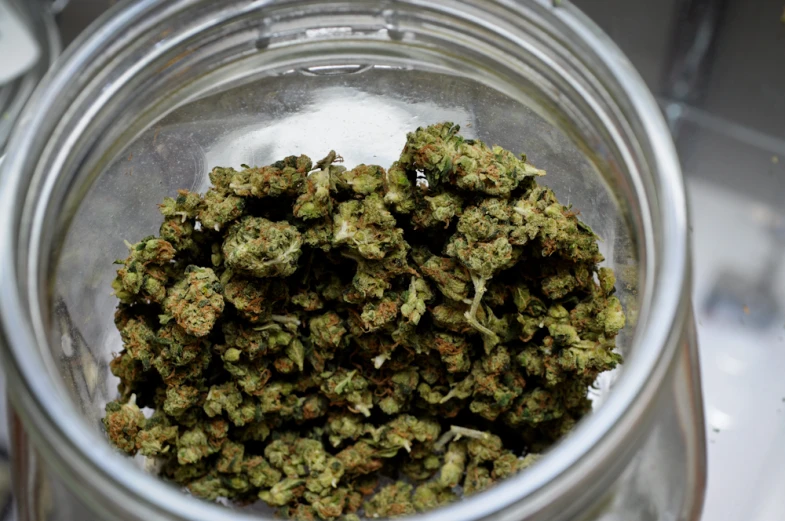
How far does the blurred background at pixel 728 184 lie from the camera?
987 mm

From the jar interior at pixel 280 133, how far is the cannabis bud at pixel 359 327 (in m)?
0.04

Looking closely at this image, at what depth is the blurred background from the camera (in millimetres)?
987

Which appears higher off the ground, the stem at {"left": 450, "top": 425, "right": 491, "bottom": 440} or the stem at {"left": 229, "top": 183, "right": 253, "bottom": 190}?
the stem at {"left": 229, "top": 183, "right": 253, "bottom": 190}

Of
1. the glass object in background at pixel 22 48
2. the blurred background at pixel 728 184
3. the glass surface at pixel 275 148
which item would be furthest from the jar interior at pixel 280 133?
the glass object in background at pixel 22 48

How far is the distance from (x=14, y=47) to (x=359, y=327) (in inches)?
30.9

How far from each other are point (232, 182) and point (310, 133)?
7.2 inches

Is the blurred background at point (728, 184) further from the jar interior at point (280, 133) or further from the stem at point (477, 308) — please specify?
the stem at point (477, 308)

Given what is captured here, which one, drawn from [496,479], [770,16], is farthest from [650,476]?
[770,16]

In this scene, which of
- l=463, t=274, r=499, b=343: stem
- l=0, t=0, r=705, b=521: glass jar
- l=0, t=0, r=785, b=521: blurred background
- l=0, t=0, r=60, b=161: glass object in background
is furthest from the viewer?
l=0, t=0, r=60, b=161: glass object in background

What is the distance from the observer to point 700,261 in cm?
110

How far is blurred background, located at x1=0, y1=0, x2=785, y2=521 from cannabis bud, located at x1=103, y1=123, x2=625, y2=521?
41cm

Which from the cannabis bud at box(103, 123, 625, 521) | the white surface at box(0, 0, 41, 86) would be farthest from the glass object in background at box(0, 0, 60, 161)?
the cannabis bud at box(103, 123, 625, 521)

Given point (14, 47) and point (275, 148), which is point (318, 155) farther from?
point (14, 47)

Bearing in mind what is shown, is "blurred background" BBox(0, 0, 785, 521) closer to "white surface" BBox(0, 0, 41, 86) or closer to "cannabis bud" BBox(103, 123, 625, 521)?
"white surface" BBox(0, 0, 41, 86)
